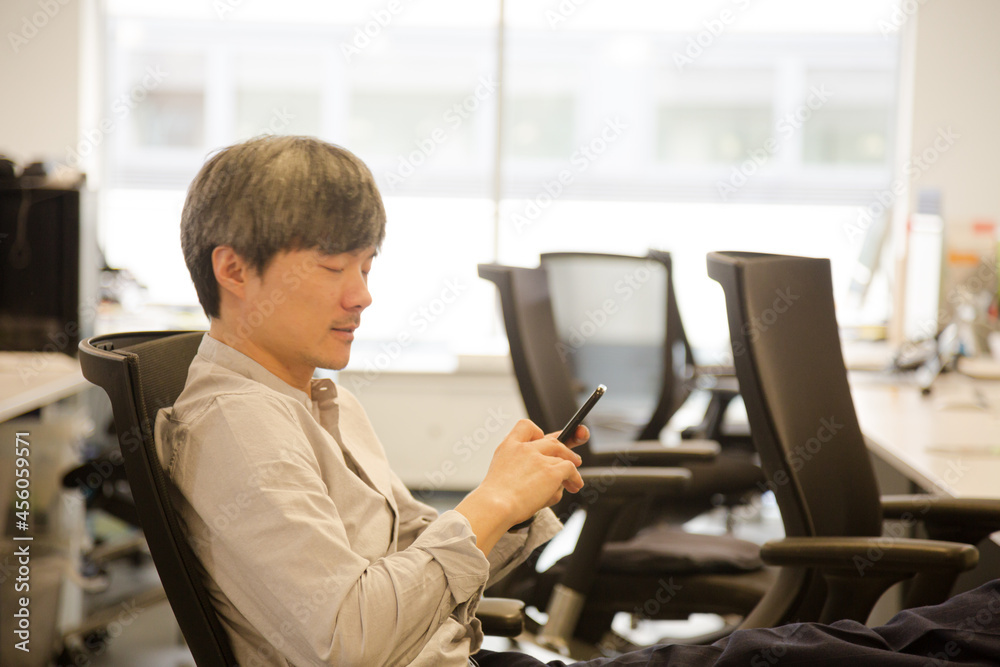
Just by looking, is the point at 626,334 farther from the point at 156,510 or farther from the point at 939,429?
the point at 156,510

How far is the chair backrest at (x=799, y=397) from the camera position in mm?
1249

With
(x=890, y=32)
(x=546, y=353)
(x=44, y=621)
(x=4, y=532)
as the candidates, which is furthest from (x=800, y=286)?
(x=890, y=32)

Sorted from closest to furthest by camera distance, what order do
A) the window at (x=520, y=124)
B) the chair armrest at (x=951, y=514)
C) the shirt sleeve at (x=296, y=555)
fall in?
the shirt sleeve at (x=296, y=555) < the chair armrest at (x=951, y=514) < the window at (x=520, y=124)

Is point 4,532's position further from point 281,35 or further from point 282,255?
point 281,35

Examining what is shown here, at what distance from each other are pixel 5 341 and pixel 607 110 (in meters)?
3.13

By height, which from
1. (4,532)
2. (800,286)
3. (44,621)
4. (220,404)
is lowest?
(44,621)

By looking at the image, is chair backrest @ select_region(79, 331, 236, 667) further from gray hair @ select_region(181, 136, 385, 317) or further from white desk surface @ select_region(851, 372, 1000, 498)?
white desk surface @ select_region(851, 372, 1000, 498)

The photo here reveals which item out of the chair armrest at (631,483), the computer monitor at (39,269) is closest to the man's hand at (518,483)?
the chair armrest at (631,483)

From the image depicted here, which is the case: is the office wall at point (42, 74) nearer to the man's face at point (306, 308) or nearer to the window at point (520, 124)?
the window at point (520, 124)

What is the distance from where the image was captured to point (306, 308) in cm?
98

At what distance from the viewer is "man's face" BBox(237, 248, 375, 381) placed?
0.97 m

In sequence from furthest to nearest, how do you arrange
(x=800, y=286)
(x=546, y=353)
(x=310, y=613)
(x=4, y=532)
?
(x=4, y=532) < (x=546, y=353) < (x=800, y=286) < (x=310, y=613)

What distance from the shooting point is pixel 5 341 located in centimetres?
250

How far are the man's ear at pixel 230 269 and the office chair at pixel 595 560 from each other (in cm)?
87
